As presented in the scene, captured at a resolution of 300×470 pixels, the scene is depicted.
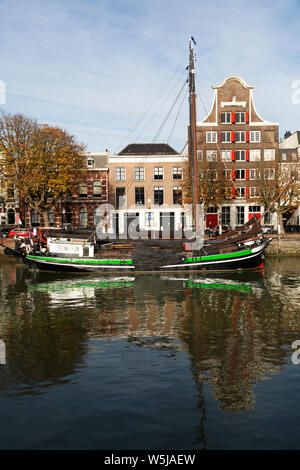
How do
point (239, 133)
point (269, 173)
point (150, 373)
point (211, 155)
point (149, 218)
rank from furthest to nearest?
point (149, 218) < point (239, 133) < point (211, 155) < point (269, 173) < point (150, 373)

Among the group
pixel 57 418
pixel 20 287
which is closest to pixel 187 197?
pixel 20 287

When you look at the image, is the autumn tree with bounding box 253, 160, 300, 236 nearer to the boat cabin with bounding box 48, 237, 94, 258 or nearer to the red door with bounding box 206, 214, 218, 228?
the red door with bounding box 206, 214, 218, 228

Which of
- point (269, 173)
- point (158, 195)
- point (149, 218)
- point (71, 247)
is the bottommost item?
point (71, 247)

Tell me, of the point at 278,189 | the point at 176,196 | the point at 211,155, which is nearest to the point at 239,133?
the point at 211,155

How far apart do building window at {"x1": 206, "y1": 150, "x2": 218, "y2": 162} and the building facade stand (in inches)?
139

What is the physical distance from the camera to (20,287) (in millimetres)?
30672

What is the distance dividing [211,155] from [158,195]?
10019 mm

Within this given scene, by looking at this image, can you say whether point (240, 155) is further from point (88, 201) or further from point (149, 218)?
point (88, 201)

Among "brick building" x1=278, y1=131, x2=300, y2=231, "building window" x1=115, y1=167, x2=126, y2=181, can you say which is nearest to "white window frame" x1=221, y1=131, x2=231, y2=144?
"brick building" x1=278, y1=131, x2=300, y2=231

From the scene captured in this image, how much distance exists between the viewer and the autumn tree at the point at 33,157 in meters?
51.8

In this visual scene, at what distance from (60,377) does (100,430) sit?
140 inches

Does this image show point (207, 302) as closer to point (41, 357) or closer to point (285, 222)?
point (41, 357)

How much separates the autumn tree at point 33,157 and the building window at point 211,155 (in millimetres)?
20036

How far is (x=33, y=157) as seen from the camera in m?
52.0
